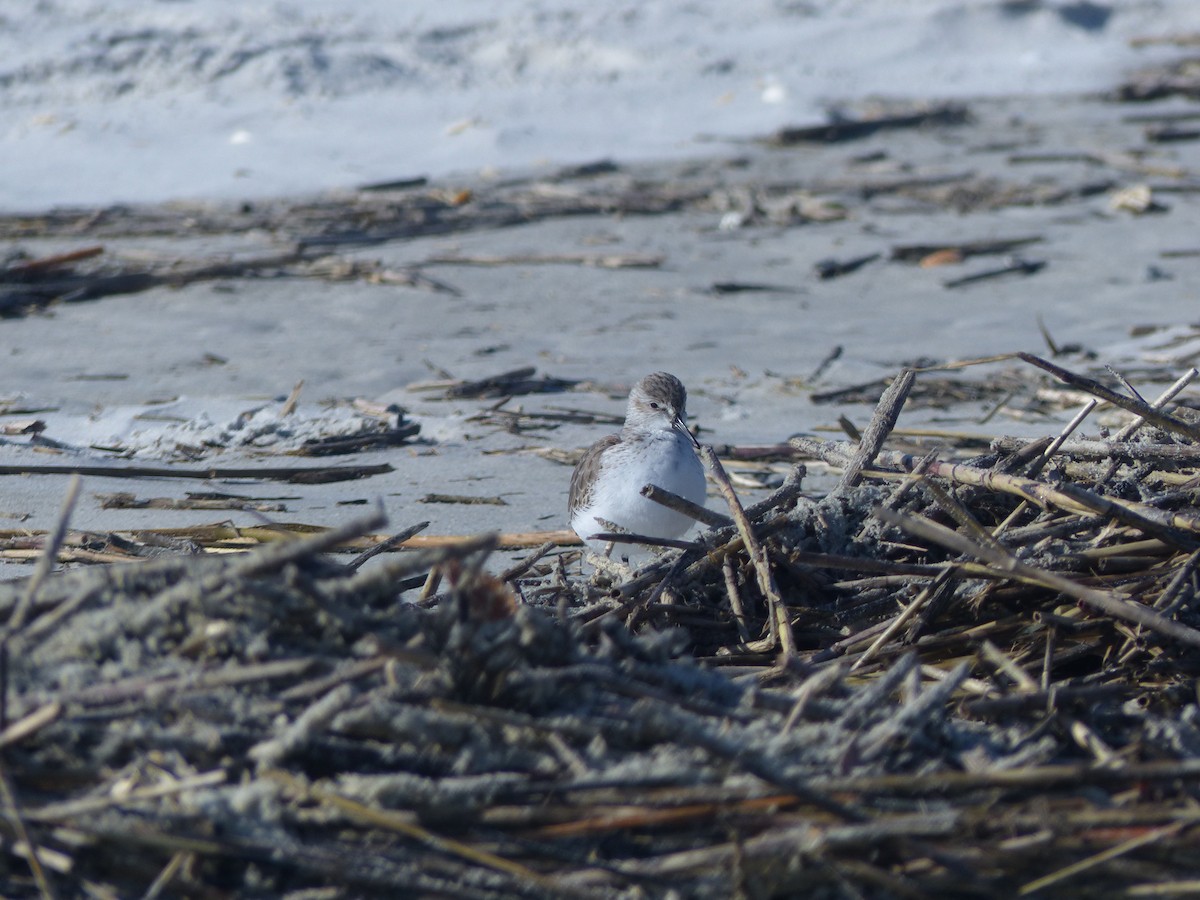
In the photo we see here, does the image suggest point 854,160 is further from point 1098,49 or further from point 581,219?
point 1098,49

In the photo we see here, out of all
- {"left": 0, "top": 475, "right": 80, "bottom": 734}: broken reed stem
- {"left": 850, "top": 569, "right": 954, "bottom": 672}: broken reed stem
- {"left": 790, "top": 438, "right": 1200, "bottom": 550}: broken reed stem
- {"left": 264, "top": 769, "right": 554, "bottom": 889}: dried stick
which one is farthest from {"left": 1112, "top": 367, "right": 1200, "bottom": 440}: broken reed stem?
{"left": 0, "top": 475, "right": 80, "bottom": 734}: broken reed stem

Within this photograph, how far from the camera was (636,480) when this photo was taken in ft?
15.3

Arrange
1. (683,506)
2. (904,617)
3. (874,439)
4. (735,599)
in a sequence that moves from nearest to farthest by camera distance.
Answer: (904,617)
(735,599)
(683,506)
(874,439)

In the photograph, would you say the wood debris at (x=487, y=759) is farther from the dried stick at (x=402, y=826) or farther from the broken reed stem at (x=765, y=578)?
the broken reed stem at (x=765, y=578)

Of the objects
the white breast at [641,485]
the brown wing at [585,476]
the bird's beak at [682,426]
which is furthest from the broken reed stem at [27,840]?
the bird's beak at [682,426]

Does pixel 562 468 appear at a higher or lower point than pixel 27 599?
lower

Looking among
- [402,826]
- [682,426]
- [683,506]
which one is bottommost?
[682,426]

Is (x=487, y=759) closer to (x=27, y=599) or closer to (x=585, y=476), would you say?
(x=27, y=599)

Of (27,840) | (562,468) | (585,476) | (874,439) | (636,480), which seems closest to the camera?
(27,840)

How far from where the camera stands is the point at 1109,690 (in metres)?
2.66

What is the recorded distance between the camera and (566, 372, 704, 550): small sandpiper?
460 cm

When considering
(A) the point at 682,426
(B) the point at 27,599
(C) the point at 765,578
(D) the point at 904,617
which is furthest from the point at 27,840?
(A) the point at 682,426

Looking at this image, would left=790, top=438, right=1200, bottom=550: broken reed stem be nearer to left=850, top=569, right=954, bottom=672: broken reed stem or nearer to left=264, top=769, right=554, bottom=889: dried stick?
left=850, top=569, right=954, bottom=672: broken reed stem

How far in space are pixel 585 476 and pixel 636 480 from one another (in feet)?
0.72
